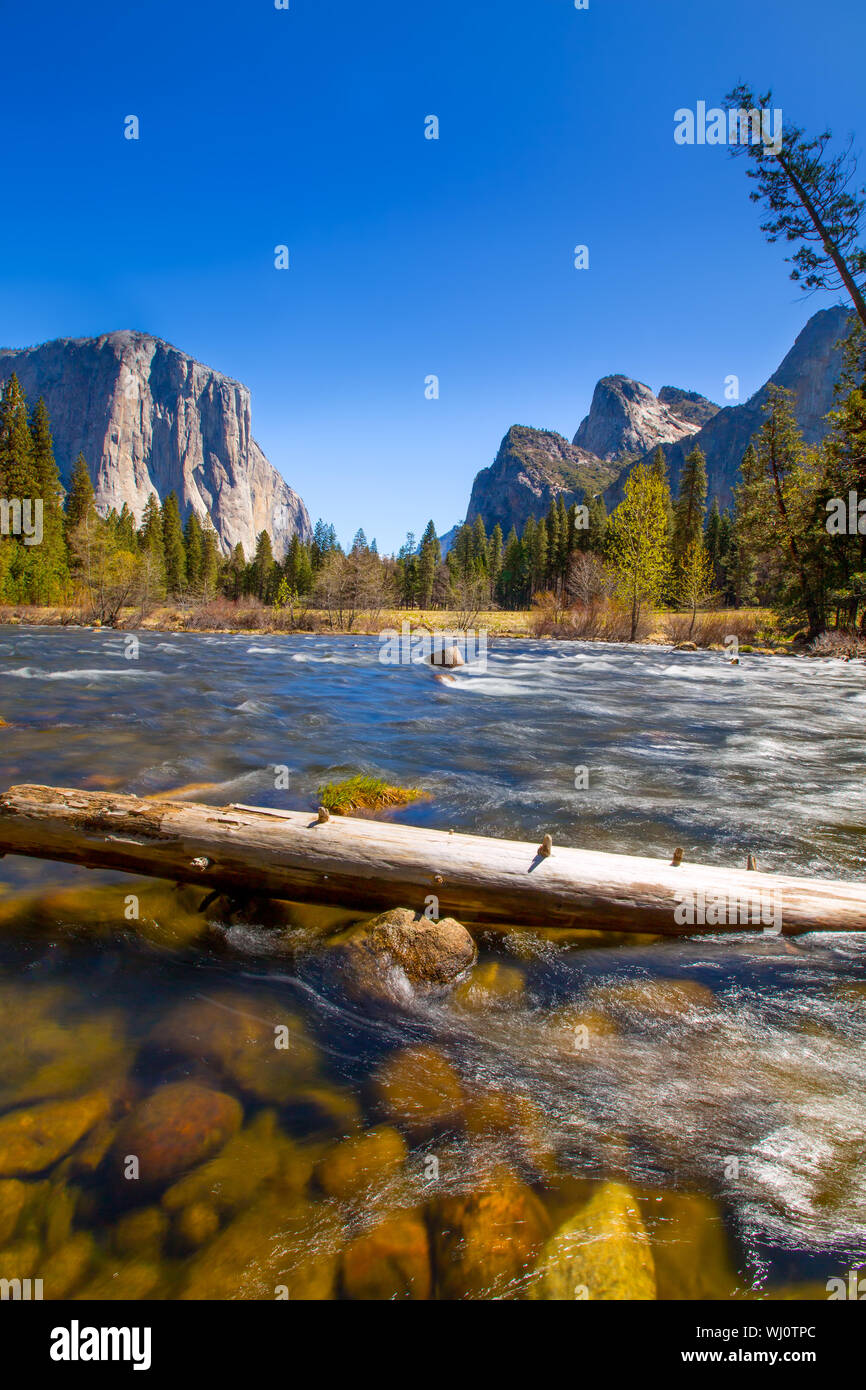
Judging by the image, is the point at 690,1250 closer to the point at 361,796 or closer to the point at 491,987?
the point at 491,987

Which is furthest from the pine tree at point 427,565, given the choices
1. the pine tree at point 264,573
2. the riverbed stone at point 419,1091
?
the riverbed stone at point 419,1091

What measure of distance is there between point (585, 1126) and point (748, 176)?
52.4 ft

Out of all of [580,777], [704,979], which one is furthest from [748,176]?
[704,979]

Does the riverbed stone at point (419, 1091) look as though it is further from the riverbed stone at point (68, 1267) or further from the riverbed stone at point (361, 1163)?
the riverbed stone at point (68, 1267)

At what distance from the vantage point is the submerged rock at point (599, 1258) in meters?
2.03

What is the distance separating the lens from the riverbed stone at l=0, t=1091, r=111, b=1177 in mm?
2463

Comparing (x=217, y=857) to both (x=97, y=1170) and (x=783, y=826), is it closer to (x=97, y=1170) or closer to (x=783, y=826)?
(x=97, y=1170)

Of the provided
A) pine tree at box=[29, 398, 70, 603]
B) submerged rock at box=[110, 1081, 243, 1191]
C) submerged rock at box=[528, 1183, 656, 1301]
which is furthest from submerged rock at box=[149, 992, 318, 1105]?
pine tree at box=[29, 398, 70, 603]

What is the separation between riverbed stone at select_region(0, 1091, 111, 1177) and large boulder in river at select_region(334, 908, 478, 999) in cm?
146

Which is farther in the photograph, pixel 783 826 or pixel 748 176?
pixel 748 176

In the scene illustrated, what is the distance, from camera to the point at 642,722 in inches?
509

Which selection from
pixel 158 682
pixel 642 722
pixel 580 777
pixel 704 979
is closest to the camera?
pixel 704 979

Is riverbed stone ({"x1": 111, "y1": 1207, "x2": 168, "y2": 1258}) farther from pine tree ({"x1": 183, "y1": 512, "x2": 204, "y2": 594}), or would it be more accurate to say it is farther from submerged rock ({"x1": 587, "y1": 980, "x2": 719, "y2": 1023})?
pine tree ({"x1": 183, "y1": 512, "x2": 204, "y2": 594})

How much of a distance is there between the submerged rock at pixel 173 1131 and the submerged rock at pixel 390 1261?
32.7 inches
